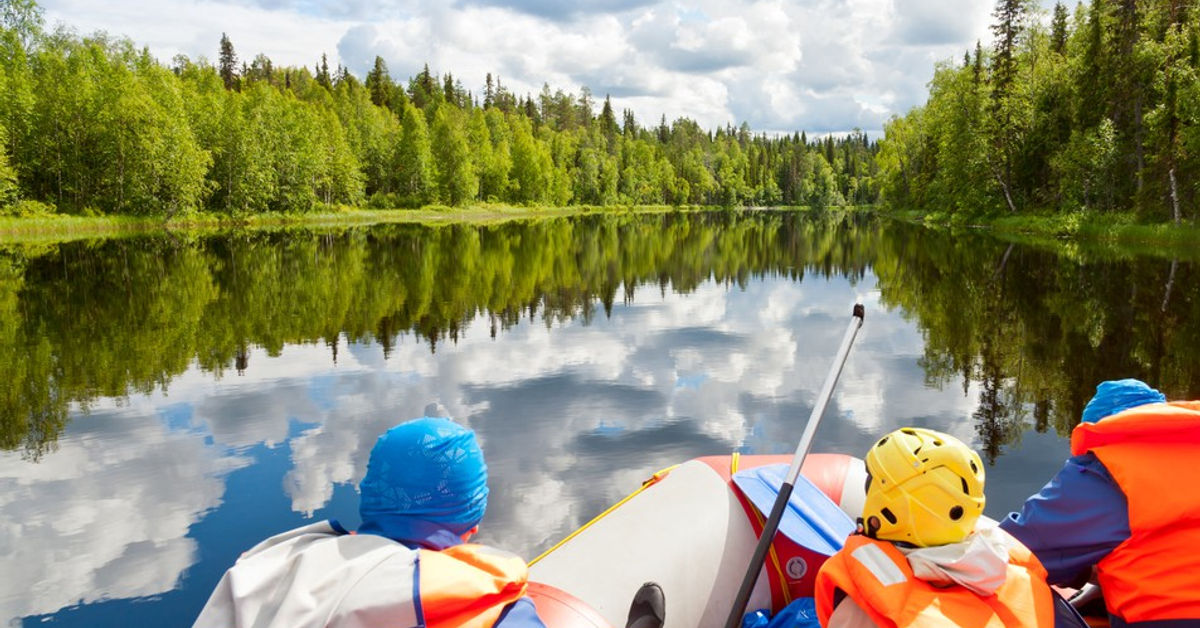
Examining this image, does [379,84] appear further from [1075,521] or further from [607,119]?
[1075,521]

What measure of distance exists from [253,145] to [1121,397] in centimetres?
5885

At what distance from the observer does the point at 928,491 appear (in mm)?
2523

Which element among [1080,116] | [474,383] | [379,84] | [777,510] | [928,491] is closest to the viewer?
[928,491]

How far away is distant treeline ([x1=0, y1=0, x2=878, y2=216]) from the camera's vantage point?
45.3 meters

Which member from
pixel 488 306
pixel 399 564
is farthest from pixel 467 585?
pixel 488 306

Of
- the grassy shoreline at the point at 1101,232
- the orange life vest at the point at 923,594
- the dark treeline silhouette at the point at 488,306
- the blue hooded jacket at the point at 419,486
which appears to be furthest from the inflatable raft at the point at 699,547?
the grassy shoreline at the point at 1101,232

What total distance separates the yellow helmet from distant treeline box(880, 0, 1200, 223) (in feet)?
108

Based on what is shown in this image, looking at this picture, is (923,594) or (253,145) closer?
(923,594)

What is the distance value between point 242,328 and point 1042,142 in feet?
149

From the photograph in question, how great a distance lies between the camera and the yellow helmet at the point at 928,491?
98.7 inches

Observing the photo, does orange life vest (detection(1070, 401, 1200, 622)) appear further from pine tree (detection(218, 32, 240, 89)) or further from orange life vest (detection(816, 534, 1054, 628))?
pine tree (detection(218, 32, 240, 89))

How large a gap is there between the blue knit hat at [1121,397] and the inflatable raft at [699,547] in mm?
1491

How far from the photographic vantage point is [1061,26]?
2158 inches

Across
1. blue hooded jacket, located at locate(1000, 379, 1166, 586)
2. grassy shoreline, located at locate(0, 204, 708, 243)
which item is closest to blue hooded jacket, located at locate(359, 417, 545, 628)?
blue hooded jacket, located at locate(1000, 379, 1166, 586)
